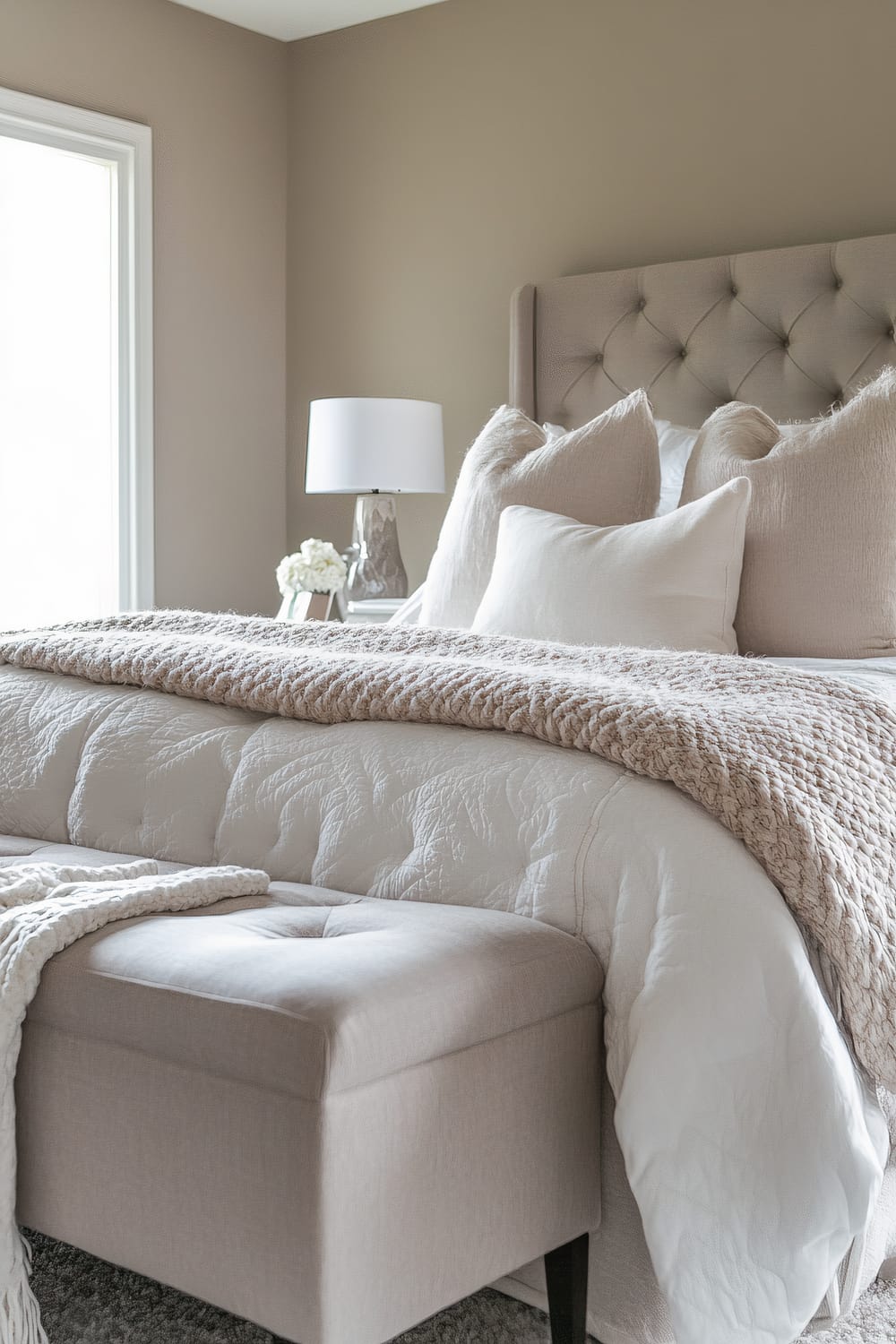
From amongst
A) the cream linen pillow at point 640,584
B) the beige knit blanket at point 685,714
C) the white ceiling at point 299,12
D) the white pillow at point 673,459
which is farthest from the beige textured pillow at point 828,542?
the white ceiling at point 299,12

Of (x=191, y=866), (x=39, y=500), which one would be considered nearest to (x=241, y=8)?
(x=39, y=500)

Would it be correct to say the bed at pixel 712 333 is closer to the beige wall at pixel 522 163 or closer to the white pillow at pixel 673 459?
the beige wall at pixel 522 163

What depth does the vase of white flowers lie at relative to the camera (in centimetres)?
370

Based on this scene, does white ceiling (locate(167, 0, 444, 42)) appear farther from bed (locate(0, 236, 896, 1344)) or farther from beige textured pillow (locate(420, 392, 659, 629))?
bed (locate(0, 236, 896, 1344))

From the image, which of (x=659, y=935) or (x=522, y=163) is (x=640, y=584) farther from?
(x=522, y=163)

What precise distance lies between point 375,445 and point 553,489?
3.99 feet

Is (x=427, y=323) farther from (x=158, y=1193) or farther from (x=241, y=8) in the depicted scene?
(x=158, y=1193)

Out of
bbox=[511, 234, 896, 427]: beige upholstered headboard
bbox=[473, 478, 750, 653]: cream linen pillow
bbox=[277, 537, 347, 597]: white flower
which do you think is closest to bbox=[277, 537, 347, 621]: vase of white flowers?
bbox=[277, 537, 347, 597]: white flower

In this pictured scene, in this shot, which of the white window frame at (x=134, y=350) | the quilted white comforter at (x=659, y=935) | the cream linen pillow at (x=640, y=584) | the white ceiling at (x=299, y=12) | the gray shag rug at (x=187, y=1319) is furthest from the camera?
the white ceiling at (x=299, y=12)

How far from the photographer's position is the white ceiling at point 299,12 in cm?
409

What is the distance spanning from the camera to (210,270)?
427cm

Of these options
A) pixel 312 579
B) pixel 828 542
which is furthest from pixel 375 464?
pixel 828 542

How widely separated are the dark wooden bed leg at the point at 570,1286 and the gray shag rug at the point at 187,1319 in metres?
0.16

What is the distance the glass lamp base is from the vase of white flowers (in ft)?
0.24
